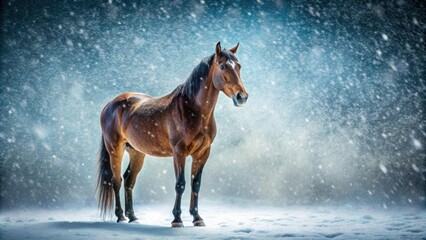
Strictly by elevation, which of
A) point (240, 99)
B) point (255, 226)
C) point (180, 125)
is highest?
point (240, 99)

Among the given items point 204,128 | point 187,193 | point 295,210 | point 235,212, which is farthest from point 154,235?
point 187,193

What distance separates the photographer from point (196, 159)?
16.7 ft

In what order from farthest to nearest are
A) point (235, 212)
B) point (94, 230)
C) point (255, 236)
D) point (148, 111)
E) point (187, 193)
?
point (187, 193) → point (235, 212) → point (148, 111) → point (94, 230) → point (255, 236)

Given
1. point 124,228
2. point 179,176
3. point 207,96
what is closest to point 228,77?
point 207,96

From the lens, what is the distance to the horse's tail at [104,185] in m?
5.86

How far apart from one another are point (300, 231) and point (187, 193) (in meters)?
4.39

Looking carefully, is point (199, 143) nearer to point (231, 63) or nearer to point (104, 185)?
point (231, 63)

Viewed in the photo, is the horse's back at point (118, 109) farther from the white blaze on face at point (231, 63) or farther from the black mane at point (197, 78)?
the white blaze on face at point (231, 63)

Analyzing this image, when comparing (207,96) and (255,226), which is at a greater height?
(207,96)

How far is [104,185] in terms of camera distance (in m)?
6.00

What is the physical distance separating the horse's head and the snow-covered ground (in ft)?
4.58

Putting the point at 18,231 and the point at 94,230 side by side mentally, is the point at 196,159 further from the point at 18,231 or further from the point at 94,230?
the point at 18,231

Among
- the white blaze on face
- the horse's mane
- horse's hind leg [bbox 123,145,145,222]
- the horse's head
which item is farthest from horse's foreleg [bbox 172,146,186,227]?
horse's hind leg [bbox 123,145,145,222]

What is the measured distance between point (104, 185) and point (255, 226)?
2368 mm
